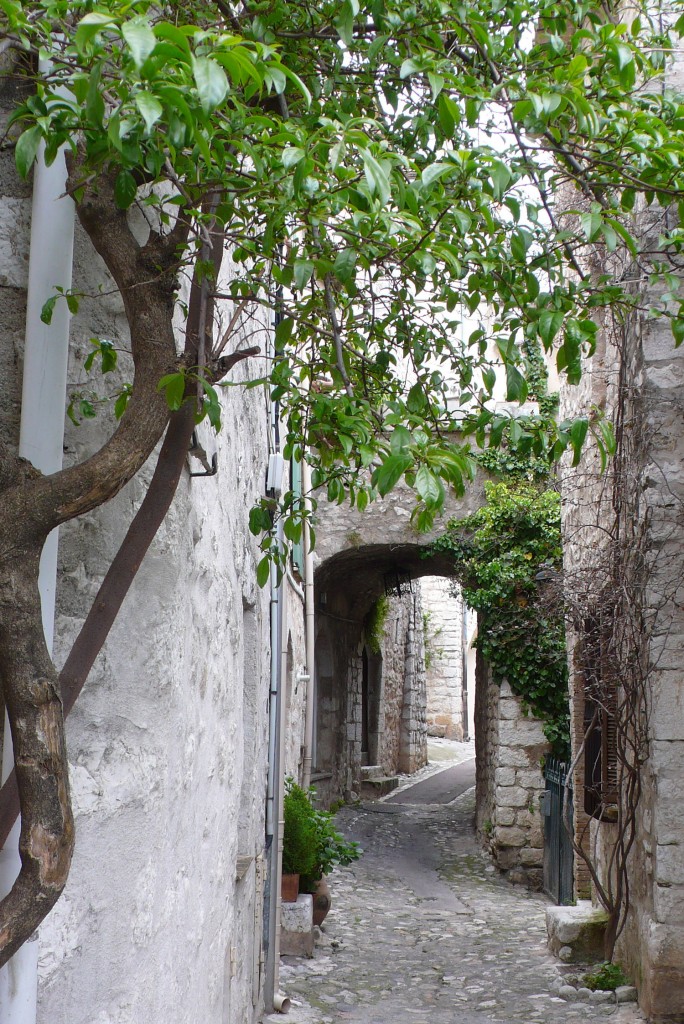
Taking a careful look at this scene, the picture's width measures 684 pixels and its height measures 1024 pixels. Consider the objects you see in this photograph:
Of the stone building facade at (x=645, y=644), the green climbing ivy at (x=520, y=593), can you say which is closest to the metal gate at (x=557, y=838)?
the green climbing ivy at (x=520, y=593)

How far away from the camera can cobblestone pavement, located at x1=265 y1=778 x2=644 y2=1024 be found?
17.5 feet

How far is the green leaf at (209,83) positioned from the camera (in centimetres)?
143

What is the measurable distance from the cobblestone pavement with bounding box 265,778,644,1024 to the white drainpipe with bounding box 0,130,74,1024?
393 cm

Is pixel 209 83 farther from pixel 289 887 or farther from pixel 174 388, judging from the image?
pixel 289 887

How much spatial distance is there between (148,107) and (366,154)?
0.45 m

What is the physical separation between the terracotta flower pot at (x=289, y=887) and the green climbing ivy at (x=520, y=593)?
12.1 ft

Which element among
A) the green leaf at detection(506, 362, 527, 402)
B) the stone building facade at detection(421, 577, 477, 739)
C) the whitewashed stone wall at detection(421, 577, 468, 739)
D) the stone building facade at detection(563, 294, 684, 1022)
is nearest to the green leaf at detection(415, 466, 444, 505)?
the green leaf at detection(506, 362, 527, 402)

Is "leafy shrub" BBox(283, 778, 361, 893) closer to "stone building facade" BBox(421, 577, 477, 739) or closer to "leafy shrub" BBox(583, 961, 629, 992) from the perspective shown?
"leafy shrub" BBox(583, 961, 629, 992)

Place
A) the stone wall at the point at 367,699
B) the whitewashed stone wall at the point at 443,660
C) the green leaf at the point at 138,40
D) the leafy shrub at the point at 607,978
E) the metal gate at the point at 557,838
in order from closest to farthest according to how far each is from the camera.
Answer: the green leaf at the point at 138,40 < the leafy shrub at the point at 607,978 < the metal gate at the point at 557,838 < the stone wall at the point at 367,699 < the whitewashed stone wall at the point at 443,660

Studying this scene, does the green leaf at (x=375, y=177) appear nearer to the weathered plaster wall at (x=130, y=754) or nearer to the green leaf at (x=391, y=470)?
the green leaf at (x=391, y=470)

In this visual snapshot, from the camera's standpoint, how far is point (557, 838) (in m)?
8.33

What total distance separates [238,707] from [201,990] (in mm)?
1112

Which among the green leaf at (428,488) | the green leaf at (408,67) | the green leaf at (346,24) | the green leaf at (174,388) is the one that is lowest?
the green leaf at (428,488)

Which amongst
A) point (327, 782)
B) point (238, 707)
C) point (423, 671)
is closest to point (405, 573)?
point (327, 782)
